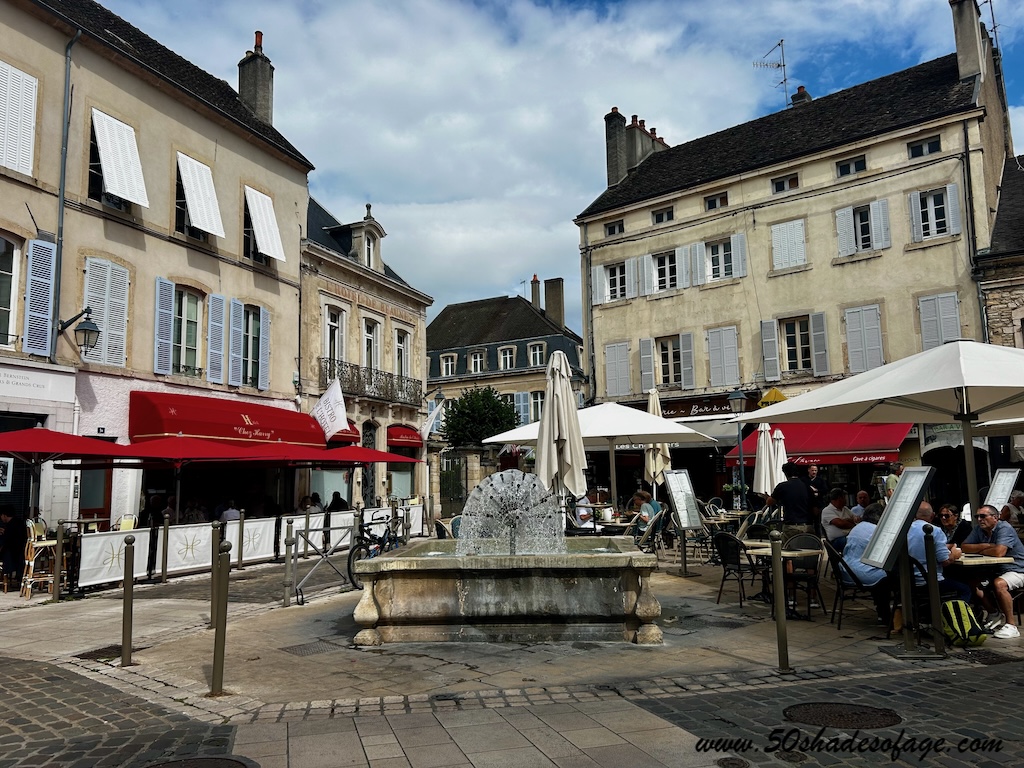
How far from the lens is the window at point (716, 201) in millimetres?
22891

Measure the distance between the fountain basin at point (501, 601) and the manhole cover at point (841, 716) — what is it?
1.80 m

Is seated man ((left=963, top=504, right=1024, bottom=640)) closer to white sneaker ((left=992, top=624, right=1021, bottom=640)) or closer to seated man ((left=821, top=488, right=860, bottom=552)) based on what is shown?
white sneaker ((left=992, top=624, right=1021, bottom=640))

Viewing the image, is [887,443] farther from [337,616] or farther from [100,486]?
[100,486]

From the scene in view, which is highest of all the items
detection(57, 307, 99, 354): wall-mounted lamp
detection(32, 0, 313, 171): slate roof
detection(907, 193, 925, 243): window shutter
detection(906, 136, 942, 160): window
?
detection(32, 0, 313, 171): slate roof

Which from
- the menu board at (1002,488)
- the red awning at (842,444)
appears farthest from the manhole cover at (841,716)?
the red awning at (842,444)

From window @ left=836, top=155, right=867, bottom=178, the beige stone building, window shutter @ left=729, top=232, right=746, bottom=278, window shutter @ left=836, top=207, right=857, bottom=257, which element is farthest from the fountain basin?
window @ left=836, top=155, right=867, bottom=178

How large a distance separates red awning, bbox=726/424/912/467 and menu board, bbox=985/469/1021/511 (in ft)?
24.9

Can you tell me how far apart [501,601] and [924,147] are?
18513 mm

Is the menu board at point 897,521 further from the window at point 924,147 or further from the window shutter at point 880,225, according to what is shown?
the window at point 924,147

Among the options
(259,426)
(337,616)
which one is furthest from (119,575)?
(259,426)

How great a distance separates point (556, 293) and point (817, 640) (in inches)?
1533

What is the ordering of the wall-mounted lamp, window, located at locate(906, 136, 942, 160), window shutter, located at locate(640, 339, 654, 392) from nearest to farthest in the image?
the wall-mounted lamp < window, located at locate(906, 136, 942, 160) < window shutter, located at locate(640, 339, 654, 392)

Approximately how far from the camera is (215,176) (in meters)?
18.0

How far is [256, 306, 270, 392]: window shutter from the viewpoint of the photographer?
1866cm
